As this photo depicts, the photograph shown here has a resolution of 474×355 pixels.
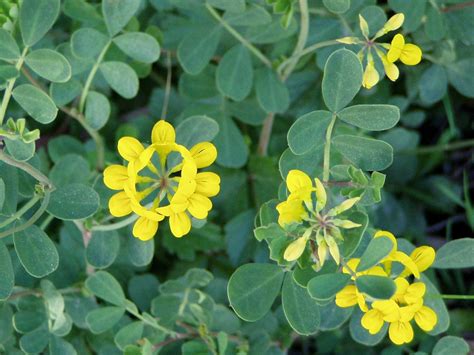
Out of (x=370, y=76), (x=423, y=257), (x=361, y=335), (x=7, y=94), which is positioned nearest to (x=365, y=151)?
(x=370, y=76)

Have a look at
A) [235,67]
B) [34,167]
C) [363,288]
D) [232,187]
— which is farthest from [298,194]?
[232,187]

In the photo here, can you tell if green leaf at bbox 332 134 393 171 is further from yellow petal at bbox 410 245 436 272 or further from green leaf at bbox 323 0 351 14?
green leaf at bbox 323 0 351 14

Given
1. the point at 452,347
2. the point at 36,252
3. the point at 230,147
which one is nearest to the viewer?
the point at 36,252

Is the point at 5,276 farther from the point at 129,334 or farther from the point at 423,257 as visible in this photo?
the point at 423,257

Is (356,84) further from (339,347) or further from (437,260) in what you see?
(339,347)

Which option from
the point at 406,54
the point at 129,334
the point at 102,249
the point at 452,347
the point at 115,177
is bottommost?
the point at 129,334

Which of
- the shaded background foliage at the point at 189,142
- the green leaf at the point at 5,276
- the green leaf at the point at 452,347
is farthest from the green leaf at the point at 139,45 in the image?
the green leaf at the point at 452,347

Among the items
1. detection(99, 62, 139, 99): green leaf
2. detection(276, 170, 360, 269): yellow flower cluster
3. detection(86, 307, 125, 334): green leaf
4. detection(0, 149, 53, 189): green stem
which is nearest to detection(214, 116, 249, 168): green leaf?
detection(99, 62, 139, 99): green leaf
